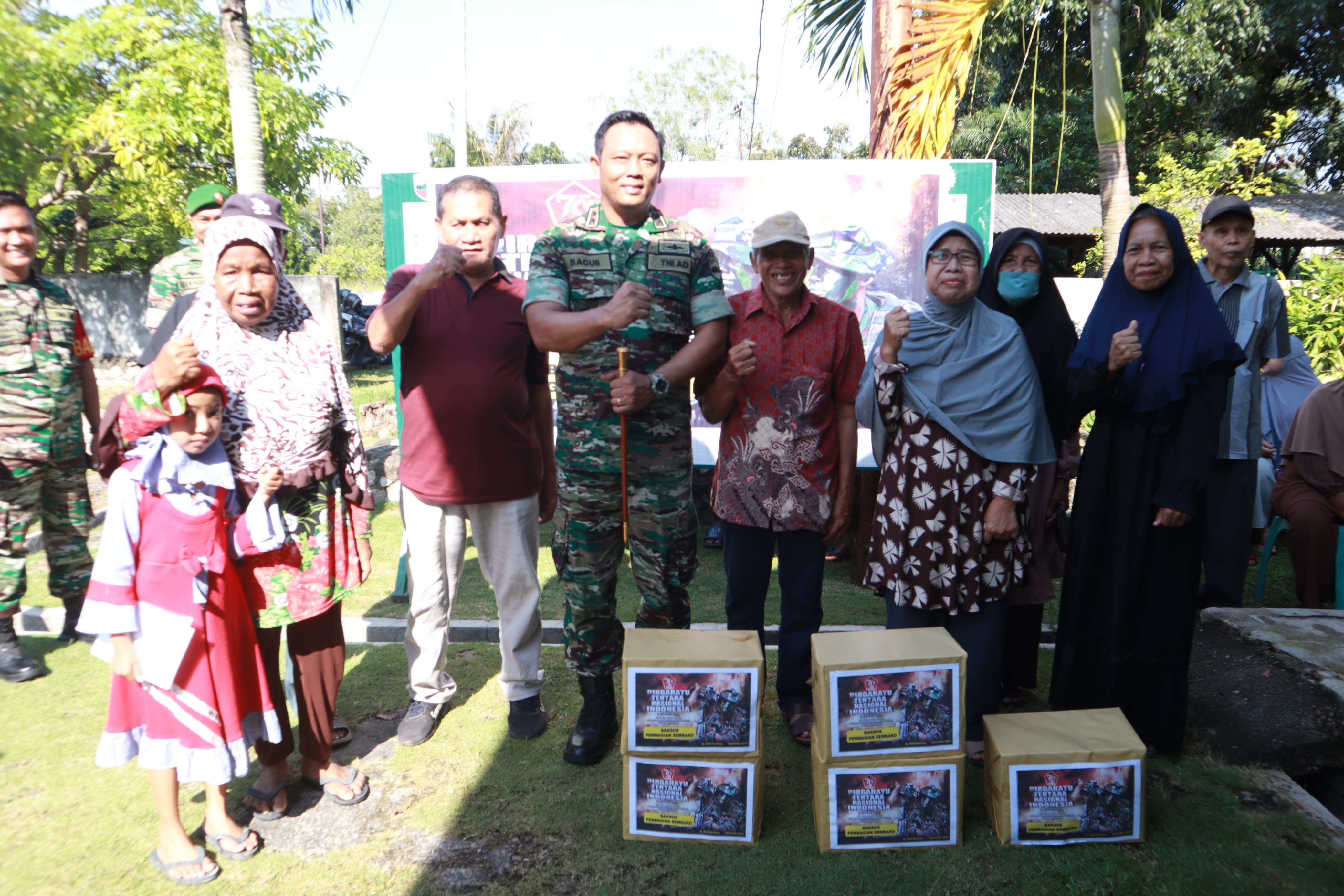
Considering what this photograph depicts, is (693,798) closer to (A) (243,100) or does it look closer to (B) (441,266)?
(B) (441,266)

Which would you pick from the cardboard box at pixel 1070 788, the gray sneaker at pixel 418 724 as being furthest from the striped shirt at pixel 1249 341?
the gray sneaker at pixel 418 724

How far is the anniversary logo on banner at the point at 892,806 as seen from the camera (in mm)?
2436

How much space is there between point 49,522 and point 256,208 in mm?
2071

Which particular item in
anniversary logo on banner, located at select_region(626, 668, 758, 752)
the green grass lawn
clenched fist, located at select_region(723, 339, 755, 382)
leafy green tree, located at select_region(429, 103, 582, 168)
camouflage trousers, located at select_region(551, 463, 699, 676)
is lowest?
the green grass lawn

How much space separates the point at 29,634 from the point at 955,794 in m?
4.55

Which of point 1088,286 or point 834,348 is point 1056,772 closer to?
point 834,348

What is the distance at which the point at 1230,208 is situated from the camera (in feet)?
12.5

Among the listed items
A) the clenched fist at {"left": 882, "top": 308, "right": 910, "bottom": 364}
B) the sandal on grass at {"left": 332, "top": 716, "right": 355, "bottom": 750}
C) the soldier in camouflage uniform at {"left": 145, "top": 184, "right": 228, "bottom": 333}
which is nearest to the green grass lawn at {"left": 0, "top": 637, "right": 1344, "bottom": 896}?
the sandal on grass at {"left": 332, "top": 716, "right": 355, "bottom": 750}

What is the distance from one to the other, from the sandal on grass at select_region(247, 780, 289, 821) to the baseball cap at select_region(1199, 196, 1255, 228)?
14.9 feet

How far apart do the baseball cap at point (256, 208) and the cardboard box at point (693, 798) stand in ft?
7.55

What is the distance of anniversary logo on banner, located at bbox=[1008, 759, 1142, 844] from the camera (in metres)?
2.44

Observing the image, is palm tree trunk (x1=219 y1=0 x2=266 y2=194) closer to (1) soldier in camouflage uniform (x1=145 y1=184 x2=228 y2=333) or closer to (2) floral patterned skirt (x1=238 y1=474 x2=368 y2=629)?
(1) soldier in camouflage uniform (x1=145 y1=184 x2=228 y2=333)

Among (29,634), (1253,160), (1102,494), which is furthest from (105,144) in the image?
(1253,160)

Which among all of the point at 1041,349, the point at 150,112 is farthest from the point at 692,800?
the point at 150,112
